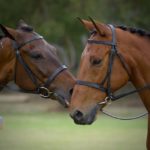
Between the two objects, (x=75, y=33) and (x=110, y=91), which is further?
(x=75, y=33)

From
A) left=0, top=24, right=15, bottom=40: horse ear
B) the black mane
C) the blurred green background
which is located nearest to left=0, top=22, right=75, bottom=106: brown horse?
left=0, top=24, right=15, bottom=40: horse ear

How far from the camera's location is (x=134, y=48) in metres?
6.90

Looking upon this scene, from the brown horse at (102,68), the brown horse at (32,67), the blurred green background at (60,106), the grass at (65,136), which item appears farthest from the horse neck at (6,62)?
the blurred green background at (60,106)

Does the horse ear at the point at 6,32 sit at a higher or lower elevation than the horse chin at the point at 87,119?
higher

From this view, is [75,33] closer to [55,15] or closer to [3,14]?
[55,15]

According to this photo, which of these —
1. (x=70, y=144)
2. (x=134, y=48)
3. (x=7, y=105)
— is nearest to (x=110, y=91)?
(x=134, y=48)

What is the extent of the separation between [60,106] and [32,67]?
2283cm

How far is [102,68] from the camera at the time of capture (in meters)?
6.72

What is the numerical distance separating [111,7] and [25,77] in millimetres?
27338

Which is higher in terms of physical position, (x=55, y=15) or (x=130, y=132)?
(x=130, y=132)

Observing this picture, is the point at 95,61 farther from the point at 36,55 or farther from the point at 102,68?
the point at 36,55

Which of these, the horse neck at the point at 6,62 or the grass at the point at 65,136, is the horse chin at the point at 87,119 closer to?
the horse neck at the point at 6,62

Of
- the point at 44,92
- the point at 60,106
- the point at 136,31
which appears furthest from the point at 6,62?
the point at 60,106

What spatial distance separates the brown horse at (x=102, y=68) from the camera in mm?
6703
